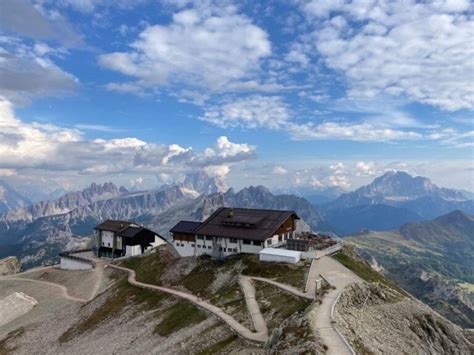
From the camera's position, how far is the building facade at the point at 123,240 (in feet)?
415

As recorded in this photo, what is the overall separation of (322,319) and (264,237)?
150ft

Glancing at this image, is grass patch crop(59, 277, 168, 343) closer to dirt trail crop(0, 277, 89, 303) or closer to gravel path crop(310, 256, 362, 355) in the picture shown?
dirt trail crop(0, 277, 89, 303)

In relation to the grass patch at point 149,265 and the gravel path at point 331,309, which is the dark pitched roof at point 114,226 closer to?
the grass patch at point 149,265

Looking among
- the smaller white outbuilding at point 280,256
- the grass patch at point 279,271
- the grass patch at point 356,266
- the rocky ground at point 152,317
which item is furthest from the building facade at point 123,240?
the grass patch at point 356,266

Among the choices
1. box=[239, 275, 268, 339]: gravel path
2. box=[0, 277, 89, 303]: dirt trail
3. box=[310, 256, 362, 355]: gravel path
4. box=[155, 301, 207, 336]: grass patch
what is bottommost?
box=[0, 277, 89, 303]: dirt trail

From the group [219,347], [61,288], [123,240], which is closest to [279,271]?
[219,347]

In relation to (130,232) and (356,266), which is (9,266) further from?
(356,266)

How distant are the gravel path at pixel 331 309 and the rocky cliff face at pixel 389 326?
123 cm

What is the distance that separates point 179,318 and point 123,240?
214 ft

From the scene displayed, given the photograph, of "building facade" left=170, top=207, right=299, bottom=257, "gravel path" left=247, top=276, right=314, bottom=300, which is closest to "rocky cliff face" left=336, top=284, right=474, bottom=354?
"gravel path" left=247, top=276, right=314, bottom=300

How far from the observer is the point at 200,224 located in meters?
110

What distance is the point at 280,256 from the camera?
275 ft

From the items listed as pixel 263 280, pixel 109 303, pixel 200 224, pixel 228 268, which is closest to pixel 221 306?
pixel 263 280

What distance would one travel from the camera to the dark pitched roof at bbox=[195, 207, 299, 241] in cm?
9638
